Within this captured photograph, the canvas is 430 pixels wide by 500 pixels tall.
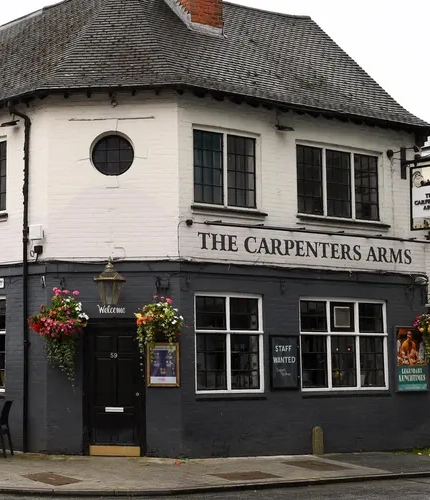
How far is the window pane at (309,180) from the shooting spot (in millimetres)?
18906

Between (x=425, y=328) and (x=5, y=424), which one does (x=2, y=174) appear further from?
(x=425, y=328)

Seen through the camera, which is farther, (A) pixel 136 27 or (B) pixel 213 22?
(B) pixel 213 22

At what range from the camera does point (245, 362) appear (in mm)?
17781

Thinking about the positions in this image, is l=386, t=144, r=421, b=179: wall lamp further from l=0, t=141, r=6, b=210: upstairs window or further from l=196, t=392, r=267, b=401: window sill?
l=0, t=141, r=6, b=210: upstairs window

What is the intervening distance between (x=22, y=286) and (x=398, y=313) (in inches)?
303

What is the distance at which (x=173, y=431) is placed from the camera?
16625mm

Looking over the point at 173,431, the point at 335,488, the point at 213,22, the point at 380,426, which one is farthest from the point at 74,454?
the point at 213,22

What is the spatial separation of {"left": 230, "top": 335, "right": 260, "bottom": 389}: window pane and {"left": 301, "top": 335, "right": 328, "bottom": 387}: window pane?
3.63 feet

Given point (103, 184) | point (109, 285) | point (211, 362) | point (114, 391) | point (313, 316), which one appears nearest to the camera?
point (109, 285)

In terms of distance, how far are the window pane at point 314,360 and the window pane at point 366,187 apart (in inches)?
111

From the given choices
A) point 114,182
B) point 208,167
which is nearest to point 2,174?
point 114,182

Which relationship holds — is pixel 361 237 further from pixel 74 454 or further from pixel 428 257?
pixel 74 454

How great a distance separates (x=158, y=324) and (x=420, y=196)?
257 inches

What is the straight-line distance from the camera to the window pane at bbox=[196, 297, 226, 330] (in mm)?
17328
